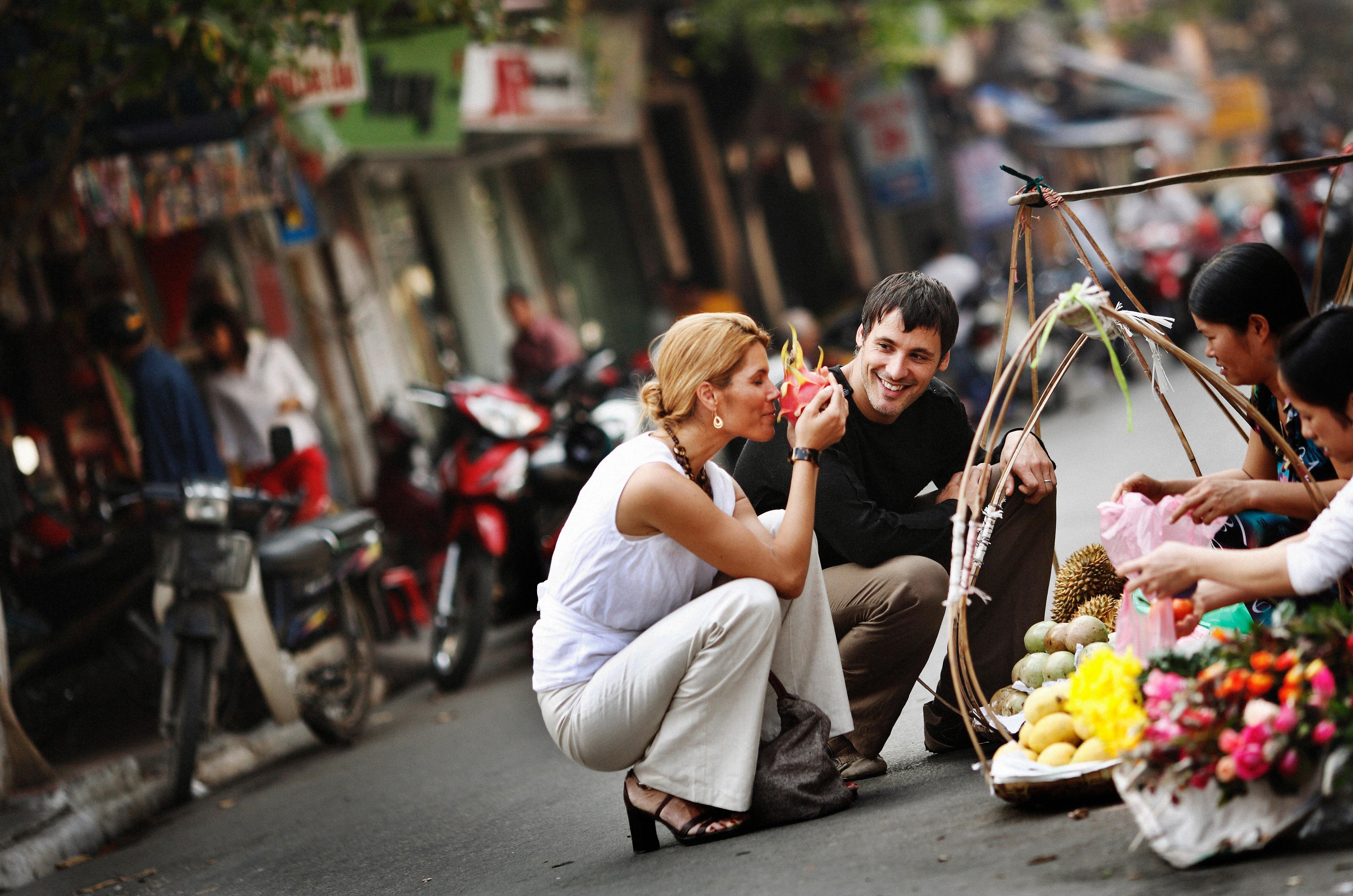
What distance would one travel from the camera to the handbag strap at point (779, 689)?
3742 millimetres

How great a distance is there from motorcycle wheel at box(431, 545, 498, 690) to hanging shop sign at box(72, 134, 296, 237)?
245 centimetres

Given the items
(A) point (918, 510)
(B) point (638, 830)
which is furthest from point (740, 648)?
(A) point (918, 510)

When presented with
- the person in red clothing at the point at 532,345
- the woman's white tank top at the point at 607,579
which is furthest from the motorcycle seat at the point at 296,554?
the person in red clothing at the point at 532,345

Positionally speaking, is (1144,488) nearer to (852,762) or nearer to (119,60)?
(852,762)

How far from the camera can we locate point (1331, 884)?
8.14ft

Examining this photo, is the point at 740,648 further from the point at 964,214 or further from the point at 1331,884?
the point at 964,214

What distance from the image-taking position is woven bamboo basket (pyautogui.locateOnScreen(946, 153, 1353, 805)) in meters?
3.20

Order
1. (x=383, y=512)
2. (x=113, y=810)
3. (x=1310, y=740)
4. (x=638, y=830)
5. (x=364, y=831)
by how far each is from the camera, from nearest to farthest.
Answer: (x=1310, y=740), (x=638, y=830), (x=364, y=831), (x=113, y=810), (x=383, y=512)

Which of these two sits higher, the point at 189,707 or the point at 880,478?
the point at 880,478

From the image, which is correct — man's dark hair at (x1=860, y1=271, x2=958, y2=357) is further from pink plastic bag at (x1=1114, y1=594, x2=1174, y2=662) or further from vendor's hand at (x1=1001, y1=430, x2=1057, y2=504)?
pink plastic bag at (x1=1114, y1=594, x2=1174, y2=662)

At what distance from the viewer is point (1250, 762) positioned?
2.64 m

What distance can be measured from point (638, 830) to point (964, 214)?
58.9ft

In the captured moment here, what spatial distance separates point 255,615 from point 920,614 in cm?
329

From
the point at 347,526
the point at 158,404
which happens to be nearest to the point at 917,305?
the point at 347,526
